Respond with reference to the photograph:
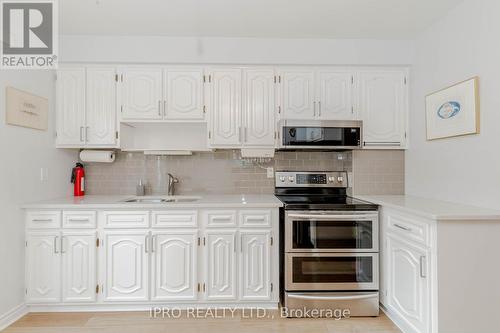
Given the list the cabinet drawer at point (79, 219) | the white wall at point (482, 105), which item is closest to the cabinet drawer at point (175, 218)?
the cabinet drawer at point (79, 219)

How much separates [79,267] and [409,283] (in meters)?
2.55

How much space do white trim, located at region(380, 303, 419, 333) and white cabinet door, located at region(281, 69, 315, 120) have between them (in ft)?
5.95

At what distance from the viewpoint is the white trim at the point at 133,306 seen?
2.43m

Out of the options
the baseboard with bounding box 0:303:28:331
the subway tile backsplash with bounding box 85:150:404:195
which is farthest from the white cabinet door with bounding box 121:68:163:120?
the baseboard with bounding box 0:303:28:331

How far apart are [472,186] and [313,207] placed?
45.4 inches

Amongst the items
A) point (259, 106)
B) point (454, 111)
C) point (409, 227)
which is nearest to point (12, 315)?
point (259, 106)

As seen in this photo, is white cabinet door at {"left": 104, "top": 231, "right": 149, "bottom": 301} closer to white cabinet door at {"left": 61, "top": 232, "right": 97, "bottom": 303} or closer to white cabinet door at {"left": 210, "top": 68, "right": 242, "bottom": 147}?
white cabinet door at {"left": 61, "top": 232, "right": 97, "bottom": 303}

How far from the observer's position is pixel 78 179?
118 inches

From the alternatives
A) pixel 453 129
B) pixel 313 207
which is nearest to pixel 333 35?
pixel 453 129

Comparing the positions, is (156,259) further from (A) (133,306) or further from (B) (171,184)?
(B) (171,184)

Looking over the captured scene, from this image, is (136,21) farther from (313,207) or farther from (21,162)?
(313,207)

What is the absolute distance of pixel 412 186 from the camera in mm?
2891

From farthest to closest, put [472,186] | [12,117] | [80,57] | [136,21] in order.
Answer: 1. [80,57]
2. [136,21]
3. [12,117]
4. [472,186]

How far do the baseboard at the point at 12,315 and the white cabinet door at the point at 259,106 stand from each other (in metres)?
2.37
